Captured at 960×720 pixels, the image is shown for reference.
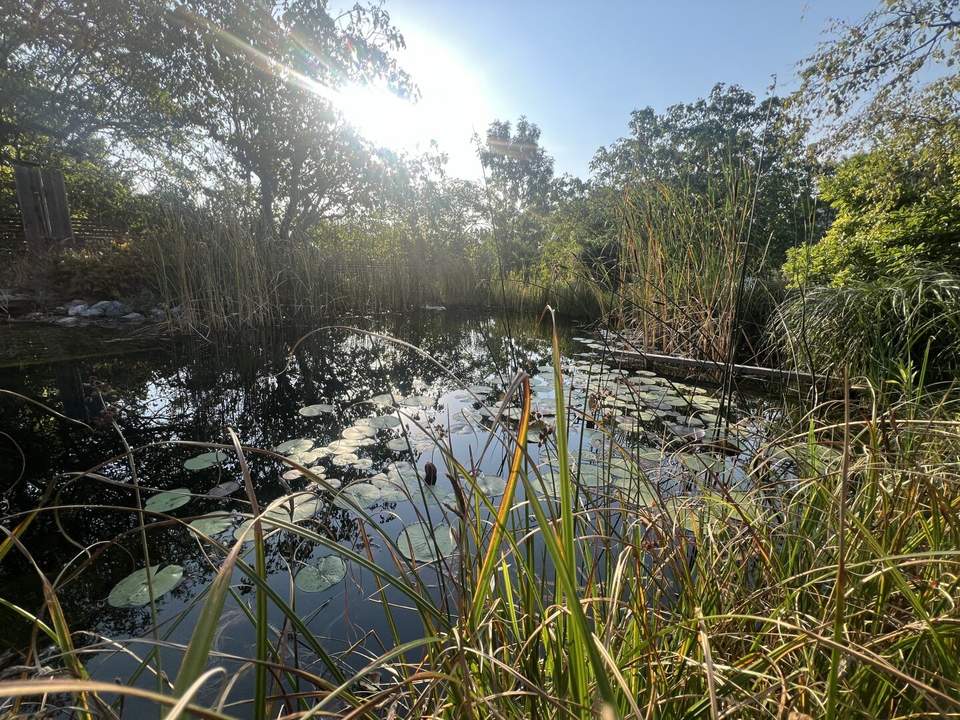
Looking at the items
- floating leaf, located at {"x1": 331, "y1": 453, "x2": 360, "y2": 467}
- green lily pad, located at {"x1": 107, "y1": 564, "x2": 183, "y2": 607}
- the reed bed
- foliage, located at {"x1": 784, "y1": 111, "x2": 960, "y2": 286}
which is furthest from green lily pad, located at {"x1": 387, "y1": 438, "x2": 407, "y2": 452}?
foliage, located at {"x1": 784, "y1": 111, "x2": 960, "y2": 286}

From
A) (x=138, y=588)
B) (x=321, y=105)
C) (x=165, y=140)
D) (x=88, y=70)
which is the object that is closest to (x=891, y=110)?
(x=138, y=588)

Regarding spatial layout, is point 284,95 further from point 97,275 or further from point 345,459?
point 345,459

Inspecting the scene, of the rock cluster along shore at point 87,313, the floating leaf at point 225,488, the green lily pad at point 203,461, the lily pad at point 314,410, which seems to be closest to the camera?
the floating leaf at point 225,488

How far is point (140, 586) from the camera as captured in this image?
1.00 meters

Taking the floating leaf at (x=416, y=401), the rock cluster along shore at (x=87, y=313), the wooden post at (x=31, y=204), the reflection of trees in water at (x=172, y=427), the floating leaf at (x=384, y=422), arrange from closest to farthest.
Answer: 1. the reflection of trees in water at (x=172, y=427)
2. the floating leaf at (x=384, y=422)
3. the floating leaf at (x=416, y=401)
4. the rock cluster along shore at (x=87, y=313)
5. the wooden post at (x=31, y=204)

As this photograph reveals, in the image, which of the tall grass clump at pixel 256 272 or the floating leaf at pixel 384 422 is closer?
the floating leaf at pixel 384 422

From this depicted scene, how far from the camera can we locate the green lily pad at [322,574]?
104 cm

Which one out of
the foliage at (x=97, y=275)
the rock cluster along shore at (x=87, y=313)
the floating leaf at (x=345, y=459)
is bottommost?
the floating leaf at (x=345, y=459)

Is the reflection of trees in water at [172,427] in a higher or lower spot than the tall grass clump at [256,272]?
lower

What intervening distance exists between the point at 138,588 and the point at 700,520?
4.26 feet

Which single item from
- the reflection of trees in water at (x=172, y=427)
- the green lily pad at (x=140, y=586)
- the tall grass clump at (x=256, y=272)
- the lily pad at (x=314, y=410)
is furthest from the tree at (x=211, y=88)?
the green lily pad at (x=140, y=586)

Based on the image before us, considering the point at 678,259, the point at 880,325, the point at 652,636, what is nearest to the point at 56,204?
the point at 678,259

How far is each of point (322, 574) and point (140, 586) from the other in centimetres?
42

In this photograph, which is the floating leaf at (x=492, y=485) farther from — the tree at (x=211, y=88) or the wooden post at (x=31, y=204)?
the wooden post at (x=31, y=204)
